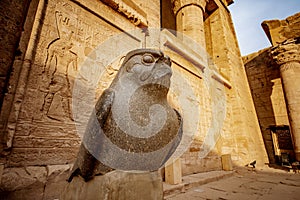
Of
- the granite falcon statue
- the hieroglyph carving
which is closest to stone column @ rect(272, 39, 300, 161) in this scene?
the granite falcon statue

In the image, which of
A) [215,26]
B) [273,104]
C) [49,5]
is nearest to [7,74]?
[49,5]

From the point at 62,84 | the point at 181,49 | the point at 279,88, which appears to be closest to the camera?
the point at 62,84

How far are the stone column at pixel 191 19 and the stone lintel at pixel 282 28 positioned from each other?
4781mm

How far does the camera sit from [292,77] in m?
6.86

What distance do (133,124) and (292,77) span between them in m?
8.90

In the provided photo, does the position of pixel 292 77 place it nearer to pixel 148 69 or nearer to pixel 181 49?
pixel 181 49

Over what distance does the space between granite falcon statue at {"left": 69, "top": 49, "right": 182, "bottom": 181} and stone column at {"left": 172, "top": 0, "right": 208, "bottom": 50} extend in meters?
5.70

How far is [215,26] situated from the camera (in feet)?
29.3

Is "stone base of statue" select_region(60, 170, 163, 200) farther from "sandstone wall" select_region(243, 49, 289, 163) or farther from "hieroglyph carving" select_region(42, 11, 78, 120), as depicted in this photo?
"sandstone wall" select_region(243, 49, 289, 163)

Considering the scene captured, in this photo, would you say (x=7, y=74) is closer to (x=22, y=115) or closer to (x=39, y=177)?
(x=22, y=115)

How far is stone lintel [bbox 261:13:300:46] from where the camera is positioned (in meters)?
8.26

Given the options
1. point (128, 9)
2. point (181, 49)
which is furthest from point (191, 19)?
point (128, 9)

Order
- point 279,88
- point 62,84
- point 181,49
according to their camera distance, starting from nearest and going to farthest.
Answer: point 62,84 < point 181,49 < point 279,88

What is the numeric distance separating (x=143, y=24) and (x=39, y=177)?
3.33 meters
